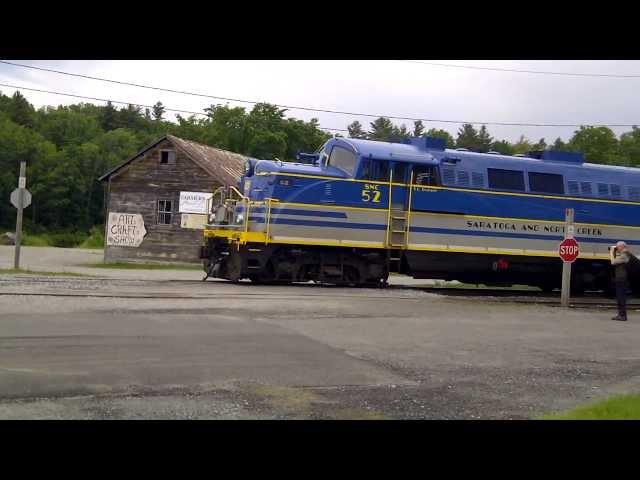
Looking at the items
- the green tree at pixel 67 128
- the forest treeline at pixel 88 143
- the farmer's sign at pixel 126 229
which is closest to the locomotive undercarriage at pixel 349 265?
the farmer's sign at pixel 126 229

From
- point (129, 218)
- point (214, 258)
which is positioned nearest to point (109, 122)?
point (129, 218)

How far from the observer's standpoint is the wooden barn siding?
3656cm

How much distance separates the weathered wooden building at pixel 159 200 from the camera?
36.5 metres

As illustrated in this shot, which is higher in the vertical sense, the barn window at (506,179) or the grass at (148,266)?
the barn window at (506,179)

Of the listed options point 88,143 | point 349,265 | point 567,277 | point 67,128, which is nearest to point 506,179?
point 567,277

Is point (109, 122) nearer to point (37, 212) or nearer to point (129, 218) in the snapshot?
point (37, 212)

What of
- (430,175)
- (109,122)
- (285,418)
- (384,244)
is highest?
(109,122)

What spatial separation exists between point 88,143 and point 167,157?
181ft

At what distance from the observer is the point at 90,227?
8438 centimetres

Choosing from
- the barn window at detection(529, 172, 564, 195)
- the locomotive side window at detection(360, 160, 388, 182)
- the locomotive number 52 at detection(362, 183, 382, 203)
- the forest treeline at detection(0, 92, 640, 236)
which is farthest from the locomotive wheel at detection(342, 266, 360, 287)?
the forest treeline at detection(0, 92, 640, 236)

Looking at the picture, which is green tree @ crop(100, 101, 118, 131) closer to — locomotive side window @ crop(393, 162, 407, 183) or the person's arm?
locomotive side window @ crop(393, 162, 407, 183)

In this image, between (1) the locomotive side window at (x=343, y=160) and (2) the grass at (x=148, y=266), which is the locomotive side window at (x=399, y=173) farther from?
(2) the grass at (x=148, y=266)

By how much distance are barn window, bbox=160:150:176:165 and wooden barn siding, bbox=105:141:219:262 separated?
7.6 inches

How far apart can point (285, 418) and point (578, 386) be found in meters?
4.15
